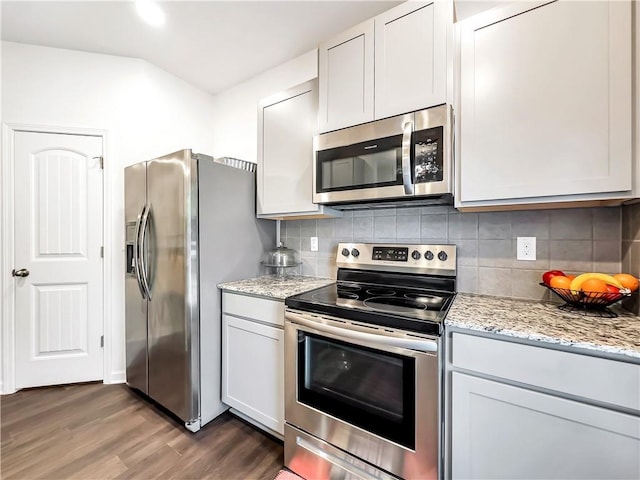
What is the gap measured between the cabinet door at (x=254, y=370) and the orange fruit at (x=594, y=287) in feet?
4.65

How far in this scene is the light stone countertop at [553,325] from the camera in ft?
2.82

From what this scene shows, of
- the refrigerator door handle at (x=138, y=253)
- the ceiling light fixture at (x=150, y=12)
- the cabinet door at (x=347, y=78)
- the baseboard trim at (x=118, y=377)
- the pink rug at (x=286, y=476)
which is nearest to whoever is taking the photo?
the pink rug at (x=286, y=476)

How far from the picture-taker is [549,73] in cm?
115

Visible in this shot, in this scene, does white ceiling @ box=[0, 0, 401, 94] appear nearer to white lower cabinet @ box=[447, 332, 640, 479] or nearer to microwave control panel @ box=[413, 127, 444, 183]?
microwave control panel @ box=[413, 127, 444, 183]

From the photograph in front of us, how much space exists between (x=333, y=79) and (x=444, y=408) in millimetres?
1787

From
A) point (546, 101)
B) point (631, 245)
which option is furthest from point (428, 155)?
point (631, 245)

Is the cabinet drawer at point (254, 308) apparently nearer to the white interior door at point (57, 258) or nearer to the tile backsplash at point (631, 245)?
the white interior door at point (57, 258)

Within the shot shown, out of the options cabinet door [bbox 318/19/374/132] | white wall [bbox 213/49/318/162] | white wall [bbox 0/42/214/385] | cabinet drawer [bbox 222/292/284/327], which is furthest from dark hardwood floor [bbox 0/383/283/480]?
white wall [bbox 213/49/318/162]

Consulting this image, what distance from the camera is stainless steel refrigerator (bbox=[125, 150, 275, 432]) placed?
174cm

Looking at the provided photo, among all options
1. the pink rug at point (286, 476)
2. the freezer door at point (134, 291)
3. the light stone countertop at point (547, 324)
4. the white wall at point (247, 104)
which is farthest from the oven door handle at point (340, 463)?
the white wall at point (247, 104)

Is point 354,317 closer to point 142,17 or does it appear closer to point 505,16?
point 505,16

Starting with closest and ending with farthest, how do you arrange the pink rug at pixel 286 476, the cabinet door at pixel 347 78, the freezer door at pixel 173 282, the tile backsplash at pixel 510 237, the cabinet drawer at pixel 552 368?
the cabinet drawer at pixel 552 368 → the tile backsplash at pixel 510 237 → the pink rug at pixel 286 476 → the cabinet door at pixel 347 78 → the freezer door at pixel 173 282

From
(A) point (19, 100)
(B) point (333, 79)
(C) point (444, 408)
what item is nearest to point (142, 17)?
(A) point (19, 100)

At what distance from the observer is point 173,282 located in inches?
71.0
